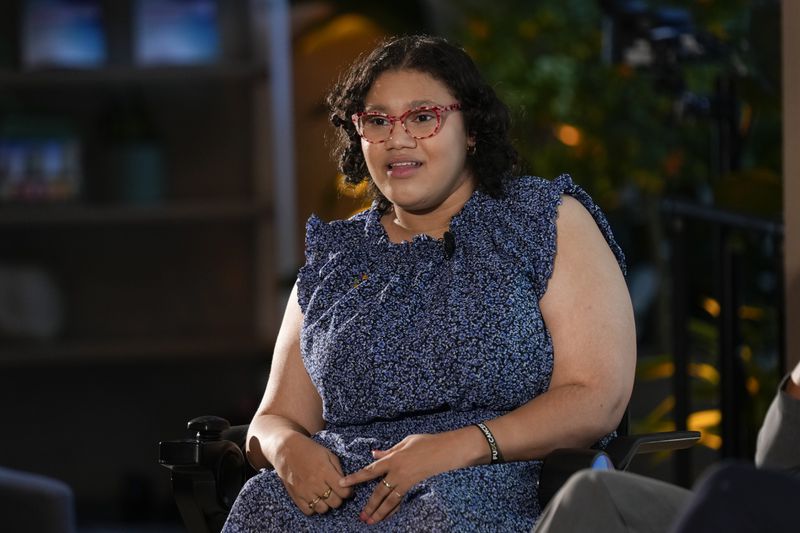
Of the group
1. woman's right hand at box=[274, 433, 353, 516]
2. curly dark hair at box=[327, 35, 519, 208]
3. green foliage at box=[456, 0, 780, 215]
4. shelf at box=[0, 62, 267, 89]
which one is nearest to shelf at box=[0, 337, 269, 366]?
shelf at box=[0, 62, 267, 89]

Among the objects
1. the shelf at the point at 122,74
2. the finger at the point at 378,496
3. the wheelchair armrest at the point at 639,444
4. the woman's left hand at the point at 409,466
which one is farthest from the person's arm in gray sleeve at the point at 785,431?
the shelf at the point at 122,74

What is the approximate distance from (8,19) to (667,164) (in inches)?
94.8

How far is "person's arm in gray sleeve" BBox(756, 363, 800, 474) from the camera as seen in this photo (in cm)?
196

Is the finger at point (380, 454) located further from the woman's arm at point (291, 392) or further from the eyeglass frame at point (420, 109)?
the eyeglass frame at point (420, 109)

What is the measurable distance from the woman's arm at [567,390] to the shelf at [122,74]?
2.54 m

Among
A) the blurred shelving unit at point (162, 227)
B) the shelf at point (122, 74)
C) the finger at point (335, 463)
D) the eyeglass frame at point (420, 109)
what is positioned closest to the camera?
the finger at point (335, 463)

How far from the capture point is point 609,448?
1901mm

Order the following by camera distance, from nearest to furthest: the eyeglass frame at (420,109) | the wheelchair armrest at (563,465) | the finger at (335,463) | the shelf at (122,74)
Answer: the wheelchair armrest at (563,465), the finger at (335,463), the eyeglass frame at (420,109), the shelf at (122,74)

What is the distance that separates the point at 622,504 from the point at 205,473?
2.48 feet

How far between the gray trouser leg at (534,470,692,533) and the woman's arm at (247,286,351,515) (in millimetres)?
510

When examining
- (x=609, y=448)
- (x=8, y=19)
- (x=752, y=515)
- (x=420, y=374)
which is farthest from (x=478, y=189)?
(x=8, y=19)

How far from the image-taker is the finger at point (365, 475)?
1.92 meters

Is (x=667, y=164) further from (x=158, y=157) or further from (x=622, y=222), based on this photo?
(x=158, y=157)

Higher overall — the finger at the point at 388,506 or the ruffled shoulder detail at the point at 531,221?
the ruffled shoulder detail at the point at 531,221
